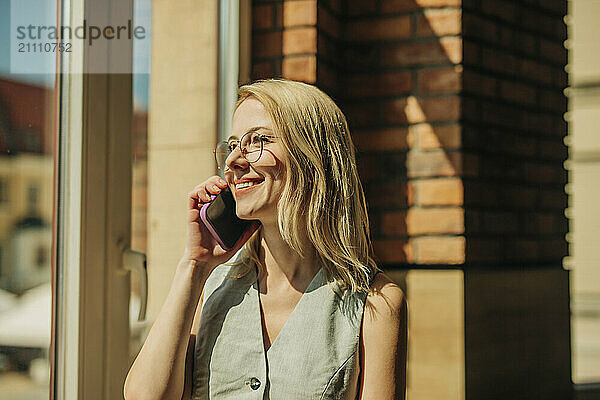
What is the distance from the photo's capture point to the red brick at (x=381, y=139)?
3.01 m

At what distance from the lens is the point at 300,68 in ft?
9.58

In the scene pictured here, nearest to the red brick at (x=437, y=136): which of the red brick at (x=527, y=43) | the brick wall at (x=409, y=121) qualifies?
the brick wall at (x=409, y=121)

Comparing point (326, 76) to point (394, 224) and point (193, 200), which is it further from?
point (193, 200)

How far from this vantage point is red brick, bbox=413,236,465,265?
114 inches

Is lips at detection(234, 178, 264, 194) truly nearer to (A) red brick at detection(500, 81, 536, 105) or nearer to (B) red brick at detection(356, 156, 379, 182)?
(B) red brick at detection(356, 156, 379, 182)

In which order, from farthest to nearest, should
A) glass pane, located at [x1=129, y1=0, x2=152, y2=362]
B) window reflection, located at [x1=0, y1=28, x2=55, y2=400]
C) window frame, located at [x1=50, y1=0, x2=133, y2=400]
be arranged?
1. glass pane, located at [x1=129, y1=0, x2=152, y2=362]
2. window frame, located at [x1=50, y1=0, x2=133, y2=400]
3. window reflection, located at [x1=0, y1=28, x2=55, y2=400]

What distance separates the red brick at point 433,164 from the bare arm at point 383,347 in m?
1.30

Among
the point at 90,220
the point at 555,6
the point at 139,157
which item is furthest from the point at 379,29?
the point at 90,220

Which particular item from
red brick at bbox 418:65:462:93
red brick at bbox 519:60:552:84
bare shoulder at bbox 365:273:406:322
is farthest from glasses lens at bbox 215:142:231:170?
red brick at bbox 519:60:552:84

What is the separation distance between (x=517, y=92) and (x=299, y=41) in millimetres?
985

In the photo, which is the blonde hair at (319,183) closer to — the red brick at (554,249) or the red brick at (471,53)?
the red brick at (471,53)

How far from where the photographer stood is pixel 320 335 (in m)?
1.66

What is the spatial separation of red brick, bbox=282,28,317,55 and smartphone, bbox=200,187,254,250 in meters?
1.25

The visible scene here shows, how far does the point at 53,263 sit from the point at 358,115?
4.45 feet
